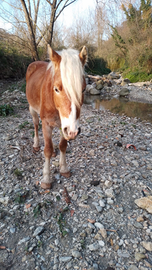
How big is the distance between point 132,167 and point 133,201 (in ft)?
3.47

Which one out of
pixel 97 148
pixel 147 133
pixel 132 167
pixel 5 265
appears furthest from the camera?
pixel 147 133

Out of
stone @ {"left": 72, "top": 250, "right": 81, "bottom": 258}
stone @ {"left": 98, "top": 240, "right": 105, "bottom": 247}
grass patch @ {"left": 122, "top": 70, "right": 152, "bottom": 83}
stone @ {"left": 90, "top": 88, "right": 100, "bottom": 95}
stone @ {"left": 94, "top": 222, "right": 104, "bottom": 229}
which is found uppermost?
grass patch @ {"left": 122, "top": 70, "right": 152, "bottom": 83}

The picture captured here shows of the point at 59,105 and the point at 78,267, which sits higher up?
the point at 59,105

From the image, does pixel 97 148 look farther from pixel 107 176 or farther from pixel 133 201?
pixel 133 201

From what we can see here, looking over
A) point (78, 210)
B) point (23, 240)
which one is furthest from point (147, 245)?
point (23, 240)

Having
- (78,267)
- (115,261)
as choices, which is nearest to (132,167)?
(115,261)

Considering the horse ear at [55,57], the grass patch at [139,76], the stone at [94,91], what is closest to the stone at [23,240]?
the horse ear at [55,57]

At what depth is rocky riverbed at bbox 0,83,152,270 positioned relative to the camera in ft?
6.25

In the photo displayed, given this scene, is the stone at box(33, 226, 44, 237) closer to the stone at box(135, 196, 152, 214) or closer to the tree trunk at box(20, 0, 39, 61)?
the stone at box(135, 196, 152, 214)

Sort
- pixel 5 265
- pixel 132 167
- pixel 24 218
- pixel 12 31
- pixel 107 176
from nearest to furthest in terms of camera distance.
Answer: pixel 5 265 → pixel 24 218 → pixel 107 176 → pixel 132 167 → pixel 12 31

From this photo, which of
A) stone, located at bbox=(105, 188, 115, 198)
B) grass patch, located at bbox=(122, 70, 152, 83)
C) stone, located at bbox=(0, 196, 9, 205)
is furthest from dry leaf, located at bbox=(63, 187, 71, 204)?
grass patch, located at bbox=(122, 70, 152, 83)

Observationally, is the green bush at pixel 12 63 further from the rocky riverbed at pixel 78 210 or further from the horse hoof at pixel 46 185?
the horse hoof at pixel 46 185

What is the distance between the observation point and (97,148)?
4387 millimetres

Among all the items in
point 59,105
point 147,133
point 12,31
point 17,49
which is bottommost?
point 147,133
